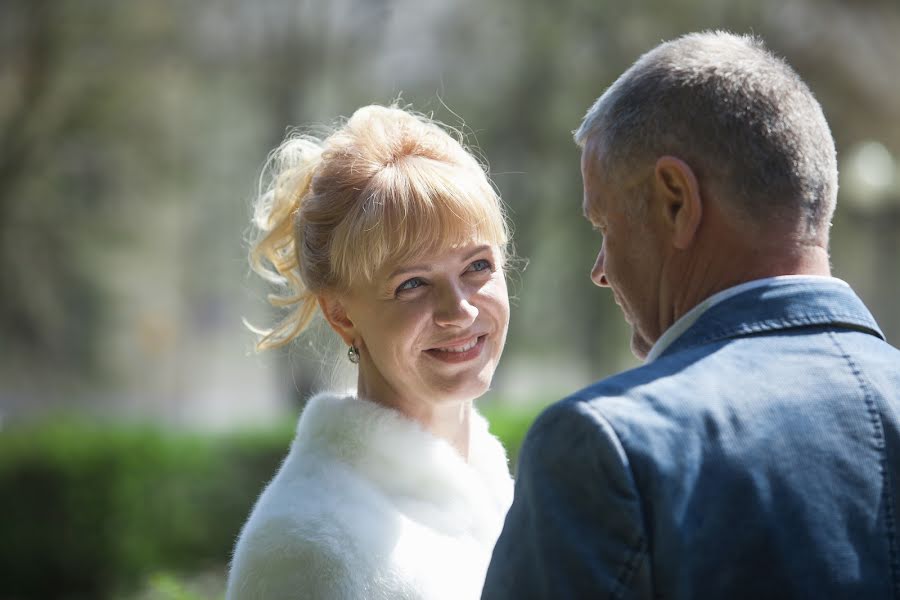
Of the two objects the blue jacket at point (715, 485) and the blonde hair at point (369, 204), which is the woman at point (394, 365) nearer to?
the blonde hair at point (369, 204)

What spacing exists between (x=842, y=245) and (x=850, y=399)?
1500 centimetres

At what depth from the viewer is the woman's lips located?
2.31 metres

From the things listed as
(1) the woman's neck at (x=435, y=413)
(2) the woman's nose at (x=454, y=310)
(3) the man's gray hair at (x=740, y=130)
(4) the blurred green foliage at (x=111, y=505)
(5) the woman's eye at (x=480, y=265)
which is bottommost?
(4) the blurred green foliage at (x=111, y=505)

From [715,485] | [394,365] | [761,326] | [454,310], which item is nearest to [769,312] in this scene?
[761,326]

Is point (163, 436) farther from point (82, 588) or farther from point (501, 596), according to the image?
point (501, 596)

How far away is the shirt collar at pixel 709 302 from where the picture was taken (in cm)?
150

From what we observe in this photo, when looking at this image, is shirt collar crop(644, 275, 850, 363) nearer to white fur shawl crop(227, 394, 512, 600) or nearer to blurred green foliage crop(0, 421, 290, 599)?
white fur shawl crop(227, 394, 512, 600)

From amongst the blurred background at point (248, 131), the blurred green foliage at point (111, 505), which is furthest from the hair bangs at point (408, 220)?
the blurred background at point (248, 131)

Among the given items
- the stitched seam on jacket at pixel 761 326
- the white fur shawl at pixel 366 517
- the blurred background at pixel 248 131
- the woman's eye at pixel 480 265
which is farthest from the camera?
the blurred background at pixel 248 131

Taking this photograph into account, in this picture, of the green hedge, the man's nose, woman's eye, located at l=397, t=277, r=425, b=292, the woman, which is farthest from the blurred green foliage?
the man's nose

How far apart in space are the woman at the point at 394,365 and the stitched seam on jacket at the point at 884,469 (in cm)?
92

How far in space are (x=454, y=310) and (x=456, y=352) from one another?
105 millimetres

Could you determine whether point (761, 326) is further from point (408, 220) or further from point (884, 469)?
point (408, 220)

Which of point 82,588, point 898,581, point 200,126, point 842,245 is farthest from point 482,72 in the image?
point 898,581
